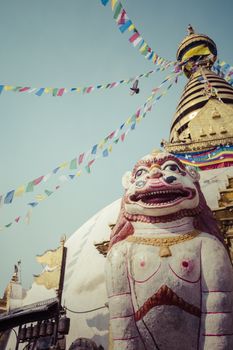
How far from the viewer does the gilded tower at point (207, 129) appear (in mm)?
6538

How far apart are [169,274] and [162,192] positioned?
1057 mm

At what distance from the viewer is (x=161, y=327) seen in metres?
2.99

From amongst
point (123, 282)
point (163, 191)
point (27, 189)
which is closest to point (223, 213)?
point (163, 191)

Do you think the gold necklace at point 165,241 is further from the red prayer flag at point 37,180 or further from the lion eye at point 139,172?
the red prayer flag at point 37,180

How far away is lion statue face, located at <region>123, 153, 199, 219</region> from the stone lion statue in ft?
0.04

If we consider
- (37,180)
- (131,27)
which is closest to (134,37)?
(131,27)

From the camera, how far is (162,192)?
366 cm

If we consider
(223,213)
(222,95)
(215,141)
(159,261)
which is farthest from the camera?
(222,95)

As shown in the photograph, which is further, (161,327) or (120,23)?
(120,23)

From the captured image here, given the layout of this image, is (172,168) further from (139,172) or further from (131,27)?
(131,27)

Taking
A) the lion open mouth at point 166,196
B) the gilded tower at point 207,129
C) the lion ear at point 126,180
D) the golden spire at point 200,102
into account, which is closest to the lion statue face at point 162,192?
the lion open mouth at point 166,196

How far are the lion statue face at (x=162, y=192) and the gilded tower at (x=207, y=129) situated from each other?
1.80m

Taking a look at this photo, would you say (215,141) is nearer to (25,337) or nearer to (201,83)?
(201,83)

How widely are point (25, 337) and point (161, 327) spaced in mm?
3758
